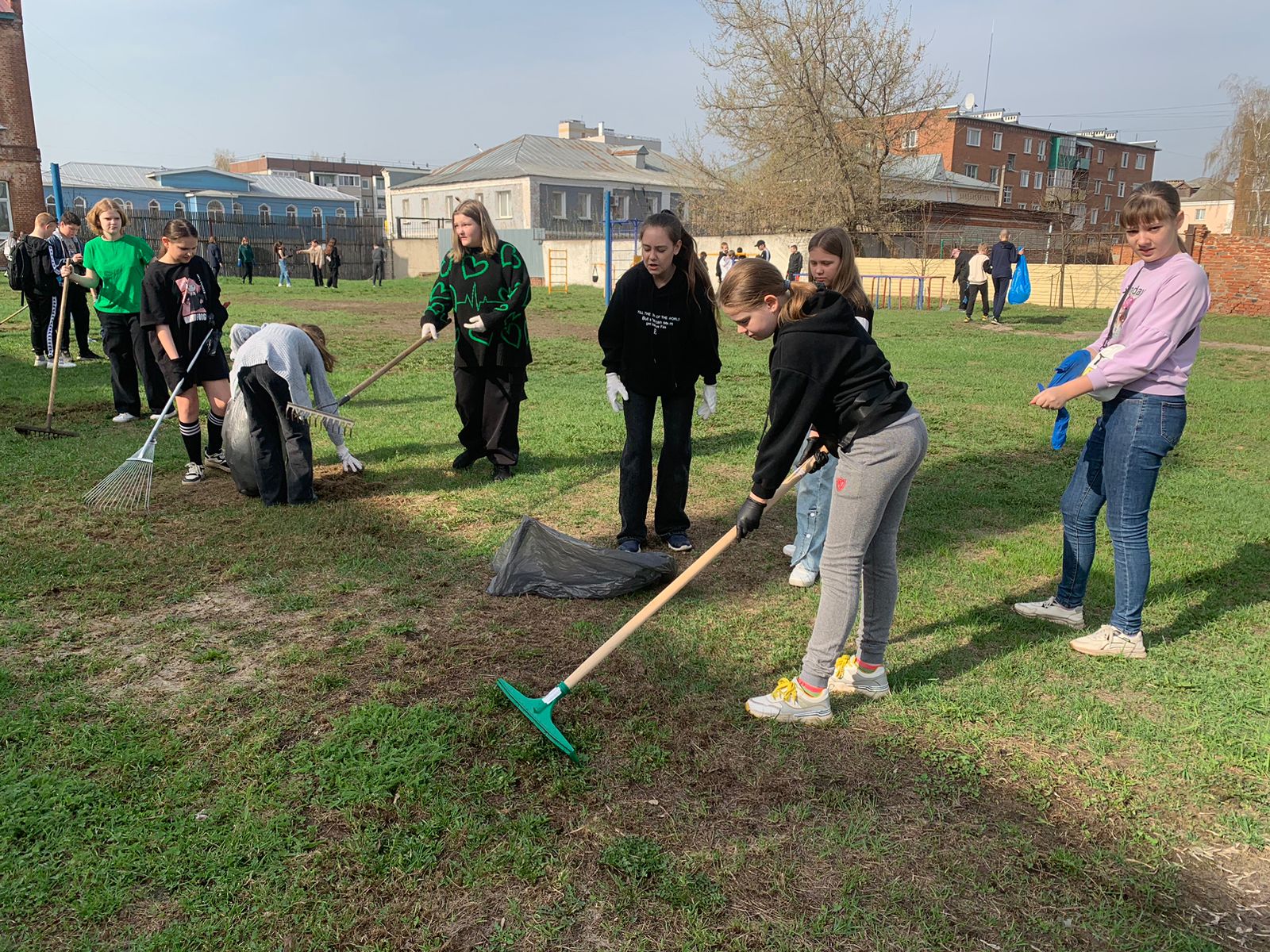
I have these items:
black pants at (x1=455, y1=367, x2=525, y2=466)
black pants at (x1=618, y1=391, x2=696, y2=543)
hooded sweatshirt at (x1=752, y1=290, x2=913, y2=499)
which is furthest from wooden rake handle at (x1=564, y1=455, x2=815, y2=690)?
black pants at (x1=455, y1=367, x2=525, y2=466)

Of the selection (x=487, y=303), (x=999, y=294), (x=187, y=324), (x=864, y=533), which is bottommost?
(x=864, y=533)

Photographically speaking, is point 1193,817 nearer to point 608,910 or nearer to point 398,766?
point 608,910

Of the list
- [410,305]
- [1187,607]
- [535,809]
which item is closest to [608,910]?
[535,809]

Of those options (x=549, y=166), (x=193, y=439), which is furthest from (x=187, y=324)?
(x=549, y=166)

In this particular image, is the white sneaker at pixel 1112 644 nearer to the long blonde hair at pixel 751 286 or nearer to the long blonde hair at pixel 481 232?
the long blonde hair at pixel 751 286

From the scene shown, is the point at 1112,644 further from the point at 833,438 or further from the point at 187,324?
the point at 187,324

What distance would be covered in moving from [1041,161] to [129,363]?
6828 cm

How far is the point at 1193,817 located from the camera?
8.78 feet

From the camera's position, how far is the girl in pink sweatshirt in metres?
3.28

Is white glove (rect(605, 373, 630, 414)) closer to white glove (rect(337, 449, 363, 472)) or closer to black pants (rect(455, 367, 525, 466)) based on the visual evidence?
black pants (rect(455, 367, 525, 466))

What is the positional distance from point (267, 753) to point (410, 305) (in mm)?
19302

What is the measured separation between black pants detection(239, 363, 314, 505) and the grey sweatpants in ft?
11.9

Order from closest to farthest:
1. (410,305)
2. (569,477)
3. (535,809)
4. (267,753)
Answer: (535,809), (267,753), (569,477), (410,305)

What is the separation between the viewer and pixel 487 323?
225 inches
